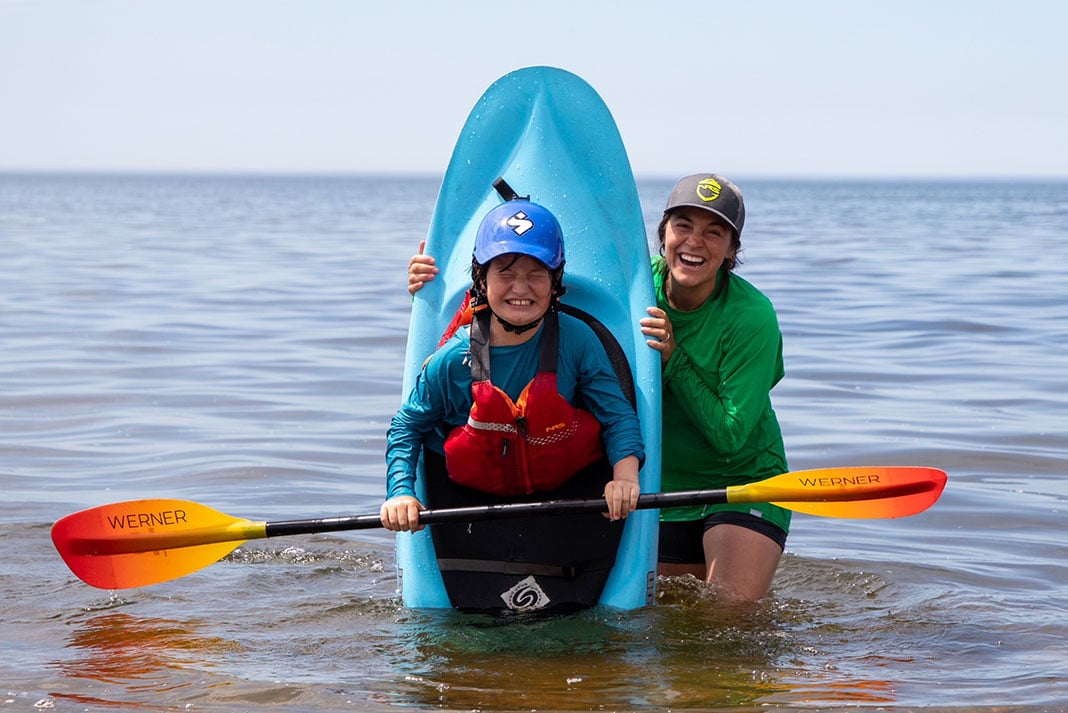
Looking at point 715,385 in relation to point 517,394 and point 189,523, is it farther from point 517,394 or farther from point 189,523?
point 189,523

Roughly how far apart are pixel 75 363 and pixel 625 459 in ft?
22.7

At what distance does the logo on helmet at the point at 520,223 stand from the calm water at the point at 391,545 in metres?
1.25

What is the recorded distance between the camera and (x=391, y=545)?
5.64 metres

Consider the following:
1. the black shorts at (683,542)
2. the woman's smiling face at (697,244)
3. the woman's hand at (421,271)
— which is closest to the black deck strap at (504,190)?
the woman's hand at (421,271)

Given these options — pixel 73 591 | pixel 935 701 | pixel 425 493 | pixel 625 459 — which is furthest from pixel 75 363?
pixel 935 701

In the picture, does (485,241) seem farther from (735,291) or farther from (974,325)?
(974,325)

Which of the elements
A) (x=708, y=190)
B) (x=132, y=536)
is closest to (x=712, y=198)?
(x=708, y=190)

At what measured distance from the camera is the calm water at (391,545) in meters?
3.81

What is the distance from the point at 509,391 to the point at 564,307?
742 millimetres

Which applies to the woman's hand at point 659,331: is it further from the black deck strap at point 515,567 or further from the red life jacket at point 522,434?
the black deck strap at point 515,567

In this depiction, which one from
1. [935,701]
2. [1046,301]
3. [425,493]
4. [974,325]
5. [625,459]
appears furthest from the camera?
[1046,301]

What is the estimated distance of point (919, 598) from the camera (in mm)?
4840

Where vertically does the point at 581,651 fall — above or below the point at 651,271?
below

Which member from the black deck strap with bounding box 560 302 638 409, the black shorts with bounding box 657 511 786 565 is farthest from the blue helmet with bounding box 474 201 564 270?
the black shorts with bounding box 657 511 786 565
